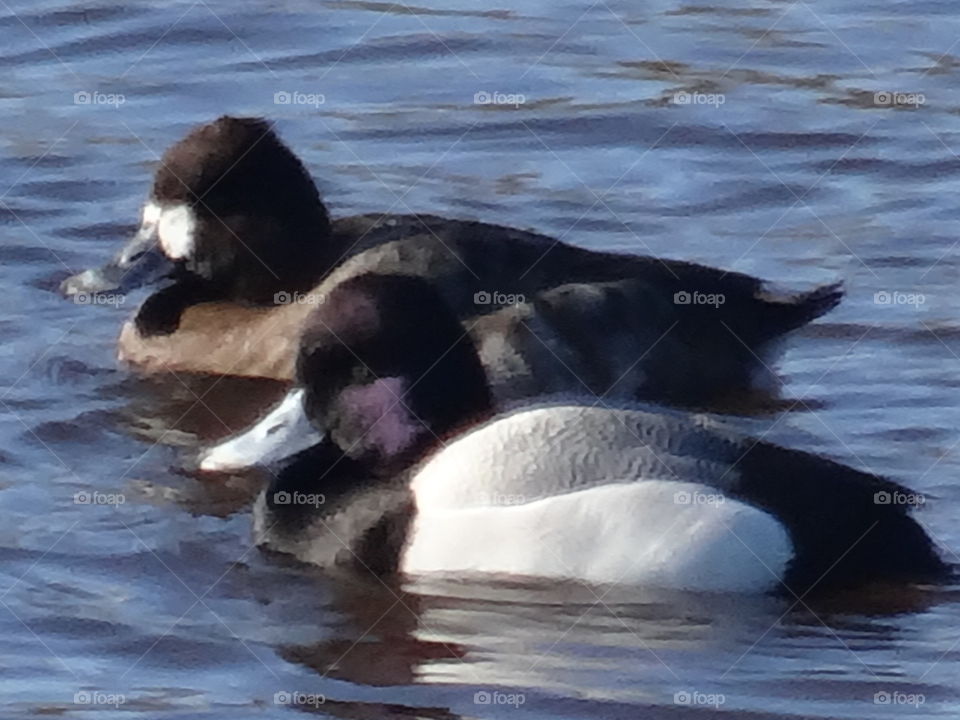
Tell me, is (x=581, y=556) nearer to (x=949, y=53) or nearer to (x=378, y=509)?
(x=378, y=509)

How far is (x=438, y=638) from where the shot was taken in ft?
23.9

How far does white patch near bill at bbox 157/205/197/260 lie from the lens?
988cm

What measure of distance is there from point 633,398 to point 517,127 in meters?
3.07
